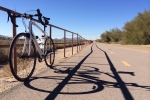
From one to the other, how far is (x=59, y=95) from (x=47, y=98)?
0.93 ft

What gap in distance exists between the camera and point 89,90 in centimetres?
421

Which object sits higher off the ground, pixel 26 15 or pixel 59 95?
pixel 26 15

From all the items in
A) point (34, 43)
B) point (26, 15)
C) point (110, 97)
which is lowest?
point (110, 97)

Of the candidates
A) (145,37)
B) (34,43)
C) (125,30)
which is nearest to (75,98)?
(34,43)

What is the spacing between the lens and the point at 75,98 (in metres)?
3.68

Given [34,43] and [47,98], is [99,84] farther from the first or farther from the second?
[34,43]

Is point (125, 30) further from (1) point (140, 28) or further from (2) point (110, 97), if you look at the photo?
(2) point (110, 97)

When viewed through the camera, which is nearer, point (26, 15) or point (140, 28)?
point (26, 15)

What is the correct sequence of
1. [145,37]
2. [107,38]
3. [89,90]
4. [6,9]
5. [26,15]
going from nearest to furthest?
[89,90] < [6,9] < [26,15] < [145,37] < [107,38]

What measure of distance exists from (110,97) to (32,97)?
145 cm

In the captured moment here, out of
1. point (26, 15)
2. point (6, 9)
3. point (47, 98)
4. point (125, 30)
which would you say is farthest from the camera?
point (125, 30)

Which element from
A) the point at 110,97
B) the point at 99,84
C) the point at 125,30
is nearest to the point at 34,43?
the point at 99,84

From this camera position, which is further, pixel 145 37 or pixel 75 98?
pixel 145 37

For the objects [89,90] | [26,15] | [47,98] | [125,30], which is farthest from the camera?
[125,30]
